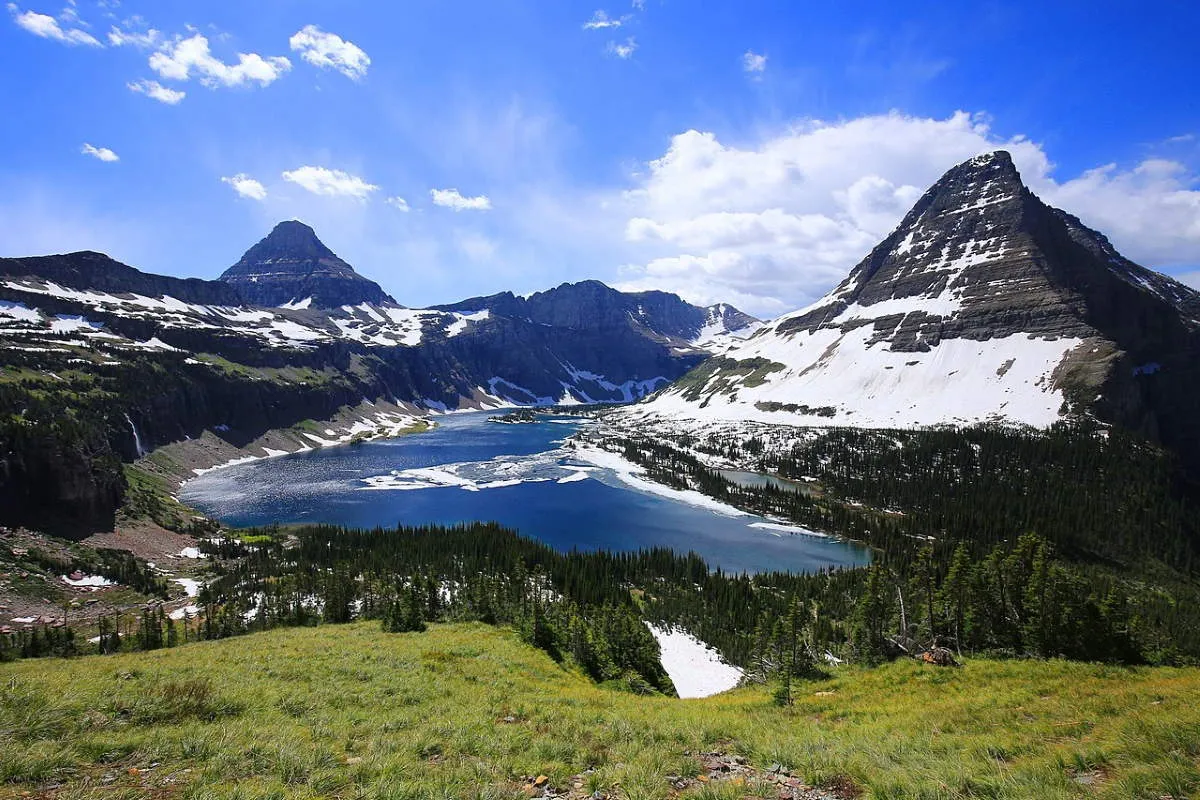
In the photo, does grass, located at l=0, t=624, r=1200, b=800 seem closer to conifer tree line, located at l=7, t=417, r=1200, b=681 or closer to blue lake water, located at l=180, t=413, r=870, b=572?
conifer tree line, located at l=7, t=417, r=1200, b=681

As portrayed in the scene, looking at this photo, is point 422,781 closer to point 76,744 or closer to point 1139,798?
point 76,744

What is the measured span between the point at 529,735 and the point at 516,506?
4590 inches

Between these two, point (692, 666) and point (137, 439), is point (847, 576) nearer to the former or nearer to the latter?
point (692, 666)

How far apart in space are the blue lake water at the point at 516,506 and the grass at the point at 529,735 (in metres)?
73.4

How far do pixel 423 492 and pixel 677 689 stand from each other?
360 ft

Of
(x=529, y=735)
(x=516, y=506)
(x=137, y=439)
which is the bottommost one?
(x=516, y=506)

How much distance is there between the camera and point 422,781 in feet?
33.9

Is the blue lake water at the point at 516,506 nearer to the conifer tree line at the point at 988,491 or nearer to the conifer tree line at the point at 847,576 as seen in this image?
the conifer tree line at the point at 847,576

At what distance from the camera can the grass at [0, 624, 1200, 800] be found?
10.0 meters

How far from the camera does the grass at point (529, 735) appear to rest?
32.9 ft

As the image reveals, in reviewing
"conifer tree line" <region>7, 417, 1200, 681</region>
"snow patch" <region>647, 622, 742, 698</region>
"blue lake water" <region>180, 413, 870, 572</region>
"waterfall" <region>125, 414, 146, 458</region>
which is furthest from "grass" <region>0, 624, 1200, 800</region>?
"waterfall" <region>125, 414, 146, 458</region>

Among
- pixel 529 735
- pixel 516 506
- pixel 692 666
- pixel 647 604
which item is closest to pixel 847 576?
pixel 647 604

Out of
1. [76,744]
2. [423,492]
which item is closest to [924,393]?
[423,492]

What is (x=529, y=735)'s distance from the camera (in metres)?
15.4
